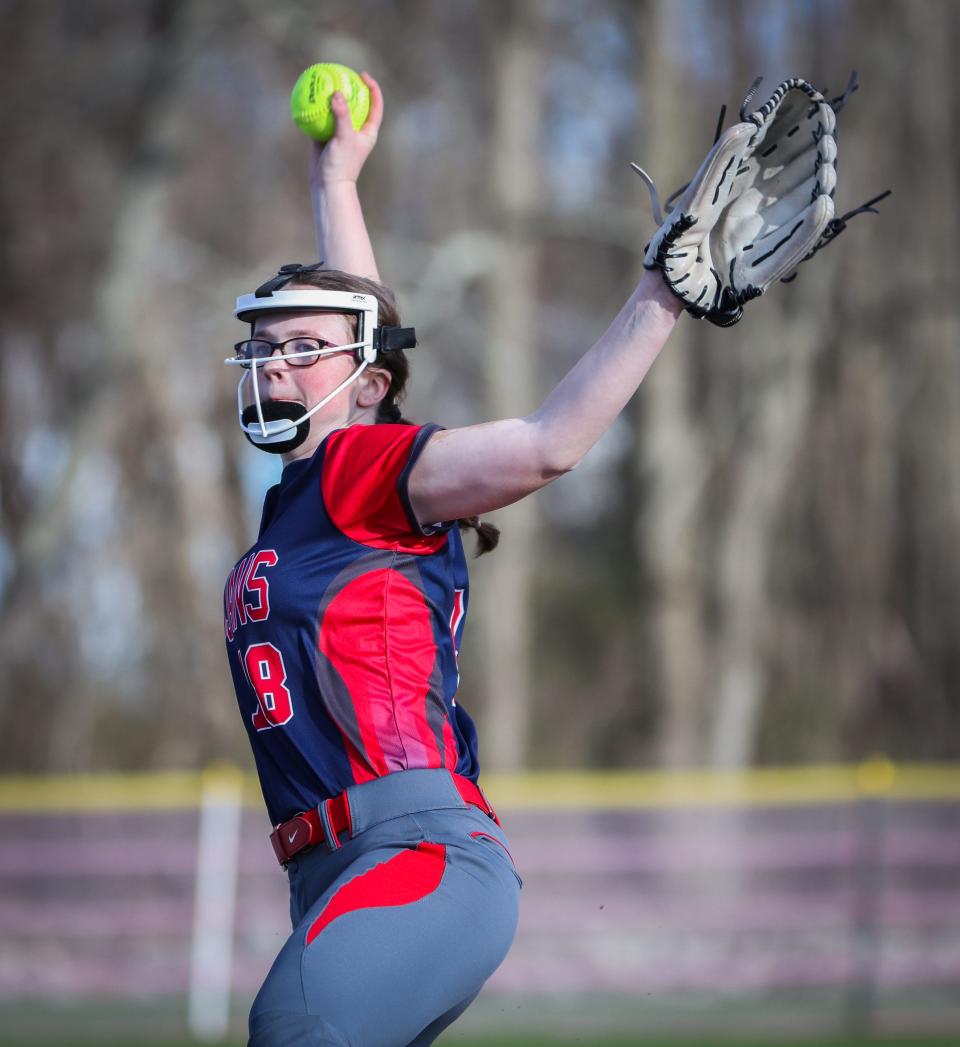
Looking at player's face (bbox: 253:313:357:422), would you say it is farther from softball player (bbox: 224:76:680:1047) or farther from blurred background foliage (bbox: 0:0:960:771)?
→ blurred background foliage (bbox: 0:0:960:771)

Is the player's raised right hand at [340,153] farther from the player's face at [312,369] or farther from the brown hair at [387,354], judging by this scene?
the player's face at [312,369]

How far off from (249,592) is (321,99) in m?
1.50

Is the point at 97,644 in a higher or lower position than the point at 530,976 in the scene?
higher

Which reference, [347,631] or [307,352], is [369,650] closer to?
[347,631]

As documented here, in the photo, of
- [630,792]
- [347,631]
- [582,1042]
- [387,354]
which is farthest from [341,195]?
[630,792]

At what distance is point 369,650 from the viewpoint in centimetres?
285

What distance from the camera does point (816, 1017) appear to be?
27.5ft

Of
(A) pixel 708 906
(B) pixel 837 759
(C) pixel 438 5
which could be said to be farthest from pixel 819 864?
(C) pixel 438 5

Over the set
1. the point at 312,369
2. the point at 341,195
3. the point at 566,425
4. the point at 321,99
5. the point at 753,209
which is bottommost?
the point at 566,425

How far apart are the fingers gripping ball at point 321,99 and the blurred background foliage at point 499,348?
27.0ft

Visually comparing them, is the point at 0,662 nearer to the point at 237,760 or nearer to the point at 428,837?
the point at 237,760

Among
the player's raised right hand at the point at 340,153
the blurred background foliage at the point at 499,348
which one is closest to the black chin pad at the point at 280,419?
the player's raised right hand at the point at 340,153

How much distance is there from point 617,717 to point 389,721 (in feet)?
43.5

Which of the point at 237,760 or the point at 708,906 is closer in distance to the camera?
the point at 708,906
